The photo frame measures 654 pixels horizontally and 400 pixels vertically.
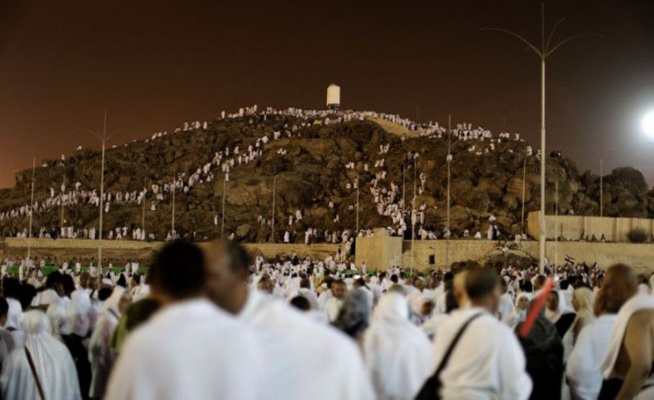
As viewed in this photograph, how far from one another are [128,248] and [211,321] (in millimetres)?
64905

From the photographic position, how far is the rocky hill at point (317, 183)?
229 feet

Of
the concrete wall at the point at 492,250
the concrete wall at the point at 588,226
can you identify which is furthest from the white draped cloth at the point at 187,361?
the concrete wall at the point at 588,226

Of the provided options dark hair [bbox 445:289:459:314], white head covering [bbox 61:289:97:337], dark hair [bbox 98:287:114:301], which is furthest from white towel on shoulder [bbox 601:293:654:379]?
dark hair [bbox 98:287:114:301]

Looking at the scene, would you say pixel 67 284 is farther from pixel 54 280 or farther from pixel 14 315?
pixel 14 315

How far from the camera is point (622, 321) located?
615cm

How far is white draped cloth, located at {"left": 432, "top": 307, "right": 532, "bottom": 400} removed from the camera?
200 inches

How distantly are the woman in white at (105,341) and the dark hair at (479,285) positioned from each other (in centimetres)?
476

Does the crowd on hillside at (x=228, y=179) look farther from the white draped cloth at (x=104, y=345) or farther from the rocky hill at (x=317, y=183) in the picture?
the white draped cloth at (x=104, y=345)

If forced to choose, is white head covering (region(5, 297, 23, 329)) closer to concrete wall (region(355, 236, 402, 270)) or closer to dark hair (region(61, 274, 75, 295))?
dark hair (region(61, 274, 75, 295))

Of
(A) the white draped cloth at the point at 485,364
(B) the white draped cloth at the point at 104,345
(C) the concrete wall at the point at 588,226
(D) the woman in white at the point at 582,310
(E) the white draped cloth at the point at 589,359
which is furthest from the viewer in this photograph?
(C) the concrete wall at the point at 588,226

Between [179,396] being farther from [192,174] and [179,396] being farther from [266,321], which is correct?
[192,174]

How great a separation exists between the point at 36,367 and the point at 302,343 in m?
4.80

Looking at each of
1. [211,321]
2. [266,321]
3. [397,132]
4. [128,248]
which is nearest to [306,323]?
[266,321]

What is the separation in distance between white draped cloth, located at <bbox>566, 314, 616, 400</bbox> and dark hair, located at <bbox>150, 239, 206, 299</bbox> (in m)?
5.20
